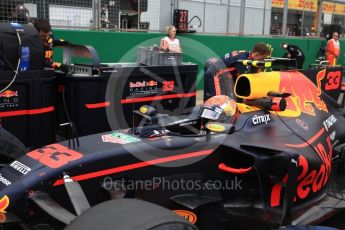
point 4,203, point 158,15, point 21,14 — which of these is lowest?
point 4,203

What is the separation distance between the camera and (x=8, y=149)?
346cm

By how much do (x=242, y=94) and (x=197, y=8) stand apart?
7.91m

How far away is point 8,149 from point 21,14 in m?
4.60

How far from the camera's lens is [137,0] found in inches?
368

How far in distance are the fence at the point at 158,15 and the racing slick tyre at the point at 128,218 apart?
6.19 m

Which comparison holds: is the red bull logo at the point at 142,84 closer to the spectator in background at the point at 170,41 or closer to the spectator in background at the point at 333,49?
the spectator in background at the point at 170,41

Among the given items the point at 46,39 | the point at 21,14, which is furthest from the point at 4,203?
the point at 21,14

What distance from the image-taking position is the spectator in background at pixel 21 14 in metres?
7.37

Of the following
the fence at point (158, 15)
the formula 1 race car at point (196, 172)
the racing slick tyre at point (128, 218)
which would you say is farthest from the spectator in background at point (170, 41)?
the racing slick tyre at point (128, 218)

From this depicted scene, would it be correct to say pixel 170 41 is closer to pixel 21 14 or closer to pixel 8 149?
pixel 21 14

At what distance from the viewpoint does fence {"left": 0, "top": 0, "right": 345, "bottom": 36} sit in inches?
309

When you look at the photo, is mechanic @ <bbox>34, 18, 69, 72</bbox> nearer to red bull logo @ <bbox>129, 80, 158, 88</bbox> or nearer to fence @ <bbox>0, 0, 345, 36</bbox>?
red bull logo @ <bbox>129, 80, 158, 88</bbox>

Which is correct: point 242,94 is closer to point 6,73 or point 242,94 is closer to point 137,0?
point 6,73

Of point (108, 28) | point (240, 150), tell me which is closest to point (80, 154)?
point (240, 150)
